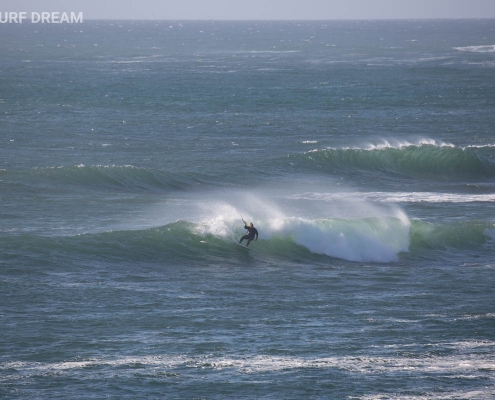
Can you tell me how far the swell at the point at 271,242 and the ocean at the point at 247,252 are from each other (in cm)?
8

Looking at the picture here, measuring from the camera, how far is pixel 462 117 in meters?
58.0

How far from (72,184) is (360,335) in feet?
69.0

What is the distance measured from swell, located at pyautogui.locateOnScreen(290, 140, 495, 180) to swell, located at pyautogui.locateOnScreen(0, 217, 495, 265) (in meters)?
12.5

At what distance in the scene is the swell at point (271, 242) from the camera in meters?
25.4

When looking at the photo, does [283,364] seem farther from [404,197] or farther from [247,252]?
[404,197]

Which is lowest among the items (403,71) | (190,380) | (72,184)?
(190,380)

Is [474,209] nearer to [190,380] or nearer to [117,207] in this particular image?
[117,207]

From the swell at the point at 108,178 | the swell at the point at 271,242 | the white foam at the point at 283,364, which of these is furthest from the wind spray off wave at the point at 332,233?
the white foam at the point at 283,364

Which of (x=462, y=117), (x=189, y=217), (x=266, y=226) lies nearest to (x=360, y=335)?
(x=266, y=226)

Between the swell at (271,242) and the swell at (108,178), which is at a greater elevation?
the swell at (108,178)

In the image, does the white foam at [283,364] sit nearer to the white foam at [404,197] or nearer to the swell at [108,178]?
the white foam at [404,197]

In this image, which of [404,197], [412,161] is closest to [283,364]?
[404,197]

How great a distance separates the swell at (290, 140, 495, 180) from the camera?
41344 millimetres

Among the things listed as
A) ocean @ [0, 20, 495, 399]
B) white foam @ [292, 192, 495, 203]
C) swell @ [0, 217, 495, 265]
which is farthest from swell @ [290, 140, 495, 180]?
swell @ [0, 217, 495, 265]
